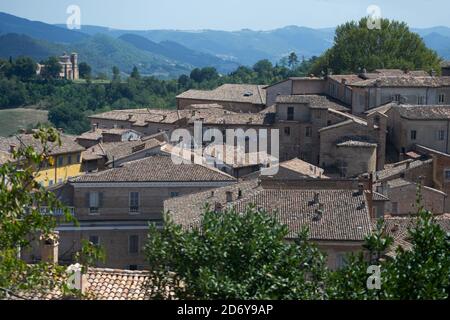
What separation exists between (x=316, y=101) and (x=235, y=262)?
32.2 meters

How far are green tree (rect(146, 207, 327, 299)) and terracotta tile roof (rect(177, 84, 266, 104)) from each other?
143 feet

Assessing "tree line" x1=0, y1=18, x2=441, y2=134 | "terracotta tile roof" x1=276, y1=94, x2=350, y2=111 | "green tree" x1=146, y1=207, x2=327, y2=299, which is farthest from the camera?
"tree line" x1=0, y1=18, x2=441, y2=134

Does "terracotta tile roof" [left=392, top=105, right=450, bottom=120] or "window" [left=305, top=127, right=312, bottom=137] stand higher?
"terracotta tile roof" [left=392, top=105, right=450, bottom=120]

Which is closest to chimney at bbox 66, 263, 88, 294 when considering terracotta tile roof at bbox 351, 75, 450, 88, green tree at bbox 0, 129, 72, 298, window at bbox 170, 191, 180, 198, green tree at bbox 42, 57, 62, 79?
green tree at bbox 0, 129, 72, 298

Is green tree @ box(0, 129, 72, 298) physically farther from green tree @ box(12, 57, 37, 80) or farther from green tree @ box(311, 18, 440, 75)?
green tree @ box(12, 57, 37, 80)

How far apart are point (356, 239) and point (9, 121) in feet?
246

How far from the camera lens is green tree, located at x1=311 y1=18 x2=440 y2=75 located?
66.8 metres

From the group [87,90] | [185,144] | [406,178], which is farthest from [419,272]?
[87,90]

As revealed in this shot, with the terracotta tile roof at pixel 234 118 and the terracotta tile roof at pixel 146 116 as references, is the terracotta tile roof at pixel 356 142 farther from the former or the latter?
the terracotta tile roof at pixel 146 116

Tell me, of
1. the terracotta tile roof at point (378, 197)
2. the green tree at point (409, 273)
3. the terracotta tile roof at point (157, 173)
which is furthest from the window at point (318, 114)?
→ the green tree at point (409, 273)

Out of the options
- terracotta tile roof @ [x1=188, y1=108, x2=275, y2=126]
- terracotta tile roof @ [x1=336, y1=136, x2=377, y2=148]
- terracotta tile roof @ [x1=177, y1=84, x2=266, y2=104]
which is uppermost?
terracotta tile roof @ [x1=177, y1=84, x2=266, y2=104]

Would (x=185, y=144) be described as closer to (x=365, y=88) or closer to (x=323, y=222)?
(x=365, y=88)

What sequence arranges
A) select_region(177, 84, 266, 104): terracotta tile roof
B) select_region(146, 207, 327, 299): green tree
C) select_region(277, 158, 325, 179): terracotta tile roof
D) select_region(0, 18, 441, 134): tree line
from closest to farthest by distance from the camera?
select_region(146, 207, 327, 299): green tree → select_region(277, 158, 325, 179): terracotta tile roof → select_region(177, 84, 266, 104): terracotta tile roof → select_region(0, 18, 441, 134): tree line
